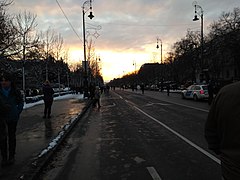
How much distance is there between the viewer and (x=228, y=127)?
261 centimetres

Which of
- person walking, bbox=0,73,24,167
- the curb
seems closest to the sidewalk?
the curb

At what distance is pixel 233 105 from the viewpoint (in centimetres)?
254

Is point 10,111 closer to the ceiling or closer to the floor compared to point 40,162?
closer to the ceiling

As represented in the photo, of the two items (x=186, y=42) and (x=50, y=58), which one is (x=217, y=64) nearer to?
(x=186, y=42)

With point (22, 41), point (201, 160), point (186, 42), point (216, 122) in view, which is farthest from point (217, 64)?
point (216, 122)

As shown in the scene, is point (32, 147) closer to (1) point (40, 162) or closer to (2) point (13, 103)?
(1) point (40, 162)

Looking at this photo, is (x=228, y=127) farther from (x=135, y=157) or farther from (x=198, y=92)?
(x=198, y=92)

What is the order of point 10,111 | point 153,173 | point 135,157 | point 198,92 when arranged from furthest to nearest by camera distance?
point 198,92 < point 135,157 < point 10,111 < point 153,173

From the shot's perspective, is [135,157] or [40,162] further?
[135,157]

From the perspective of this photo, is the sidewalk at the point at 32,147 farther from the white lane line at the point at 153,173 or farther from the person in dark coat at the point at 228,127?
the person in dark coat at the point at 228,127

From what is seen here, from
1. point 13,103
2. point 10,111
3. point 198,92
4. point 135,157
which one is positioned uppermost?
point 13,103

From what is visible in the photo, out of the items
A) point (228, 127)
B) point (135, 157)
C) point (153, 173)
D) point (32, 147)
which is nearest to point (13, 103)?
point (32, 147)

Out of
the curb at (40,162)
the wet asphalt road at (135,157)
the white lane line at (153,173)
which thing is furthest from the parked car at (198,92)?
the white lane line at (153,173)

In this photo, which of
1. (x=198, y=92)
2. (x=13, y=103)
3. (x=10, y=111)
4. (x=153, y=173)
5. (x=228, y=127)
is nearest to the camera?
(x=228, y=127)
